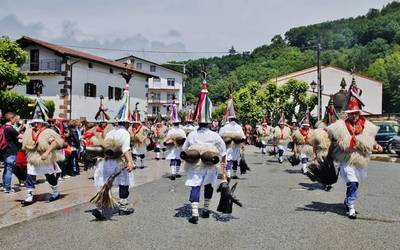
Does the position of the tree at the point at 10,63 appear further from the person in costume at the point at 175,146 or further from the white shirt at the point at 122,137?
the white shirt at the point at 122,137

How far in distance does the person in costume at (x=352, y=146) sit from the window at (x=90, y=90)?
1289 inches

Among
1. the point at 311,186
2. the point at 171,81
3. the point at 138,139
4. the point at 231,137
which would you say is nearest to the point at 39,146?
the point at 231,137

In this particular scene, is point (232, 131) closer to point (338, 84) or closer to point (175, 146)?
point (175, 146)

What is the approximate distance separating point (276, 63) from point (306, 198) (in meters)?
95.2

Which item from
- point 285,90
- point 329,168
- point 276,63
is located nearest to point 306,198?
point 329,168

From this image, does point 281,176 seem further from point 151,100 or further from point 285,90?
point 151,100

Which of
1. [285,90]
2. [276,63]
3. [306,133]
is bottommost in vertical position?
[306,133]

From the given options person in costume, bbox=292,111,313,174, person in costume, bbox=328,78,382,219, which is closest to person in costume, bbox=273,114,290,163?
person in costume, bbox=292,111,313,174

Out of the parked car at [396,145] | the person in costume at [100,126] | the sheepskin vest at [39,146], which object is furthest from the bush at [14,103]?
the parked car at [396,145]

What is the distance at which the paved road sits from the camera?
689cm

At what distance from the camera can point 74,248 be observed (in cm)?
662

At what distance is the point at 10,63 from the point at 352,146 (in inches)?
652

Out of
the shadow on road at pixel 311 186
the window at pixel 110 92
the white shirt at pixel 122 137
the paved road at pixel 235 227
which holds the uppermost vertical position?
the window at pixel 110 92

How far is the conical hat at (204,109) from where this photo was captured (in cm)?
896
